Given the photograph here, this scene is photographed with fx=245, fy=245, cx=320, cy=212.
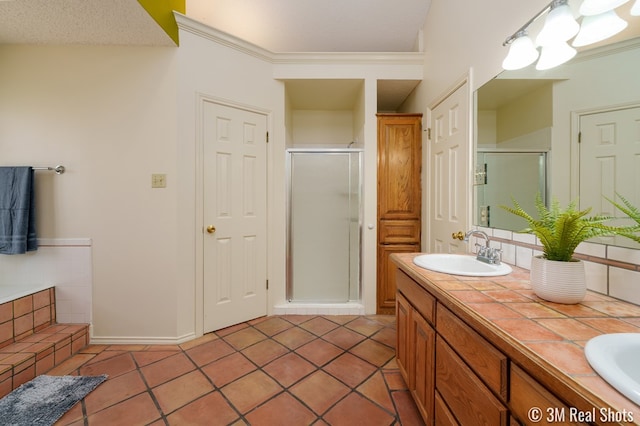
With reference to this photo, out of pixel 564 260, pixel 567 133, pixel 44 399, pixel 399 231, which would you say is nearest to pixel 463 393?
pixel 564 260

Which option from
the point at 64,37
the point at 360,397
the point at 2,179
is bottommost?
the point at 360,397

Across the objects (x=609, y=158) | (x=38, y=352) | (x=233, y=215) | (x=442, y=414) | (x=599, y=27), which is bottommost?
(x=38, y=352)

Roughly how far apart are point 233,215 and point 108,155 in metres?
1.00

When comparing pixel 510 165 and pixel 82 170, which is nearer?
pixel 510 165

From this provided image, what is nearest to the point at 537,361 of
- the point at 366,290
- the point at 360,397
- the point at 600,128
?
the point at 600,128

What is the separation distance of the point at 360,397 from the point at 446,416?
1.90 ft

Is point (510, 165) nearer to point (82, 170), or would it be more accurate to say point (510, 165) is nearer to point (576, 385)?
point (576, 385)

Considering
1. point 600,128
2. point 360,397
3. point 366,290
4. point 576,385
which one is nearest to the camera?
point 576,385

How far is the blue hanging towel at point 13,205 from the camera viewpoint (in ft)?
5.76

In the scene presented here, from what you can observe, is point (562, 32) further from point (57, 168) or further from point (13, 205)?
point (13, 205)

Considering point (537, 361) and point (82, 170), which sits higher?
point (82, 170)

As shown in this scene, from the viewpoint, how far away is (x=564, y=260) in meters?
0.84

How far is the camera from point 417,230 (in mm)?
2371

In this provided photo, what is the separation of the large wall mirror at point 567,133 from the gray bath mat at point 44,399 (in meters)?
2.54
